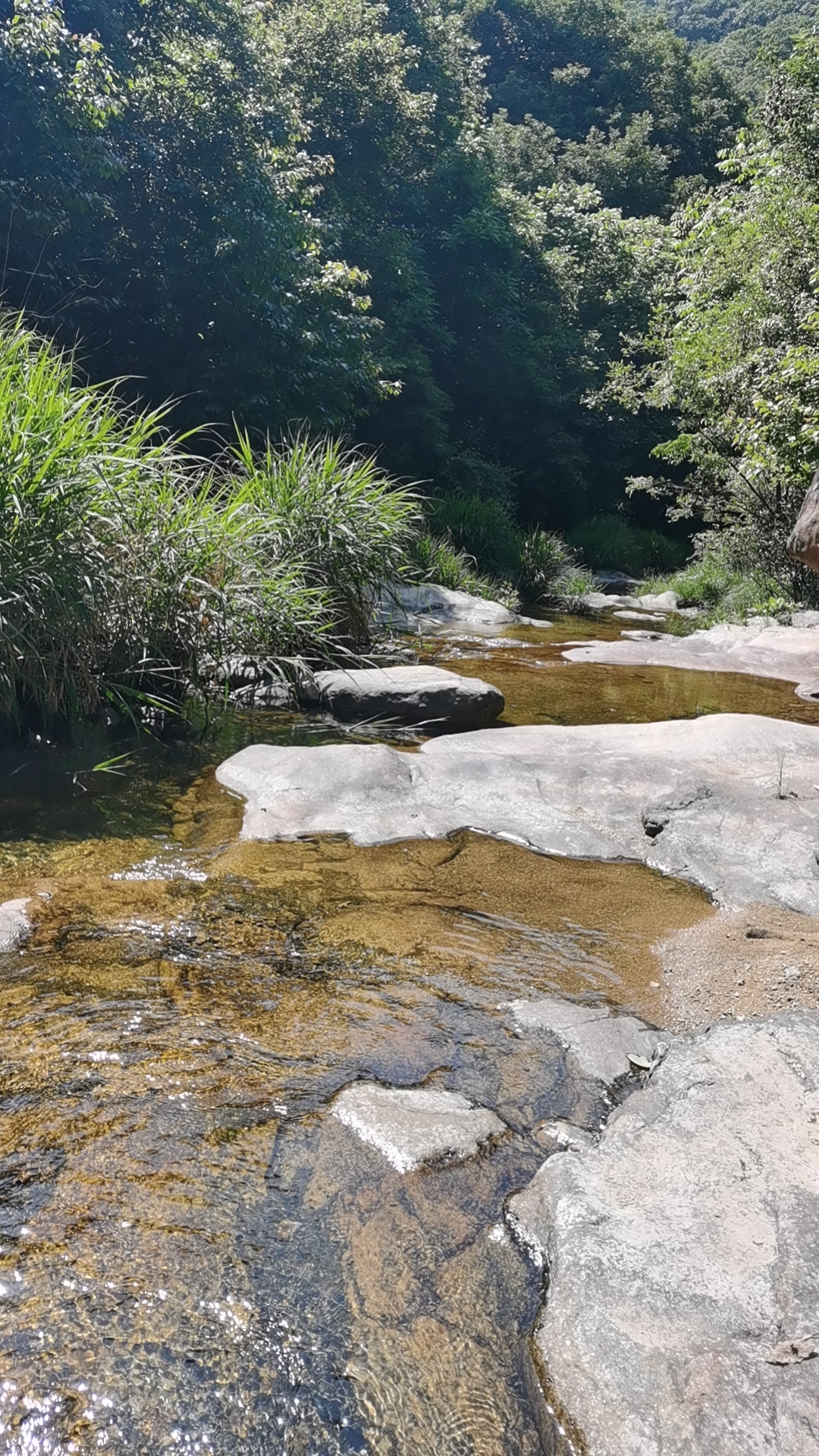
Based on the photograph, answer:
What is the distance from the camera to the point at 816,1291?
1533mm

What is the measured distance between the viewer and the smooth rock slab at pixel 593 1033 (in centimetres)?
229

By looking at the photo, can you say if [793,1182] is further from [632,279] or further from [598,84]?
[598,84]

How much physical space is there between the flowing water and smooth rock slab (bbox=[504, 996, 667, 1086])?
63 millimetres

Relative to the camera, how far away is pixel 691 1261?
5.31ft

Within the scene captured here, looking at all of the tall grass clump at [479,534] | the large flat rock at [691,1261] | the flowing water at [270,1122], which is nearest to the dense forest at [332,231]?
the tall grass clump at [479,534]

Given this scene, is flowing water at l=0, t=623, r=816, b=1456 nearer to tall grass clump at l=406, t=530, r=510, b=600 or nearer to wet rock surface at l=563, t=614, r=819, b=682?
wet rock surface at l=563, t=614, r=819, b=682

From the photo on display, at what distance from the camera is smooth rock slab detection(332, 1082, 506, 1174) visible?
1.93 meters

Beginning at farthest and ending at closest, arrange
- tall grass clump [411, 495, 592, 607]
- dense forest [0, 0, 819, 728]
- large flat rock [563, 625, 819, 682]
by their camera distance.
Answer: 1. tall grass clump [411, 495, 592, 607]
2. dense forest [0, 0, 819, 728]
3. large flat rock [563, 625, 819, 682]

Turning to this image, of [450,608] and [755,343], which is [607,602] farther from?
[450,608]

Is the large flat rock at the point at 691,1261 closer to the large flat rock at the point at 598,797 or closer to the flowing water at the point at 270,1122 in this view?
the flowing water at the point at 270,1122

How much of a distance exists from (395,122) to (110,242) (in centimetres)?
729

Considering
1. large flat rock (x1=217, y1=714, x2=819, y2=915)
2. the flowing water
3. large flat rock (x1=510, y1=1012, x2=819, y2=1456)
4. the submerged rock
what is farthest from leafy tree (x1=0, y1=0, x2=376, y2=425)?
large flat rock (x1=510, y1=1012, x2=819, y2=1456)

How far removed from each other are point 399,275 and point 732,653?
11944 millimetres

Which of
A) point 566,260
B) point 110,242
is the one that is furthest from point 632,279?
point 110,242
